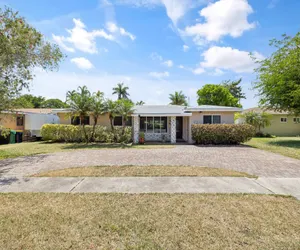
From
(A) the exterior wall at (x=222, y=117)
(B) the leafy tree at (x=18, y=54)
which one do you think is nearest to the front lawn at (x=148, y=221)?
(B) the leafy tree at (x=18, y=54)

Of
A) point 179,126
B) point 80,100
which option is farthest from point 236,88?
point 80,100

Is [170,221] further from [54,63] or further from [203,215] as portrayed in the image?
[54,63]

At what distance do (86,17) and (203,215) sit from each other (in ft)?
38.4

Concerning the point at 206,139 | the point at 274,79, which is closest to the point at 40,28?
the point at 206,139

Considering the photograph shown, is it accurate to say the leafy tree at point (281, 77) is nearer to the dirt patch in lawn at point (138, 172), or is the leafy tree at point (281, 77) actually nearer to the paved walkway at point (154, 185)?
the dirt patch in lawn at point (138, 172)

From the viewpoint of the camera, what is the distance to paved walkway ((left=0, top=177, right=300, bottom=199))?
4820 millimetres

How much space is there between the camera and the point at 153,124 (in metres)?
17.8

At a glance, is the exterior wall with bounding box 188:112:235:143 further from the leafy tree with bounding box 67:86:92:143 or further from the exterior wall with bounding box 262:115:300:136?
the exterior wall with bounding box 262:115:300:136

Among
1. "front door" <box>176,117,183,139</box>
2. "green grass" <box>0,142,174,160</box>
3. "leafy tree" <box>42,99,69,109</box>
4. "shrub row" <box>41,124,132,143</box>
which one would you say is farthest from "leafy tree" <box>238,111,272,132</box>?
"leafy tree" <box>42,99,69,109</box>

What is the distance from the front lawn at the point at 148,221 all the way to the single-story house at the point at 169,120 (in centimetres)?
1174

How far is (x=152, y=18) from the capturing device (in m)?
11.5

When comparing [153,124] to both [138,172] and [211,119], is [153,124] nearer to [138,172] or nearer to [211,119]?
[211,119]

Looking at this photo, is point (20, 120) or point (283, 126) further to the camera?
point (283, 126)

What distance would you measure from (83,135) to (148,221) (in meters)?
15.2
